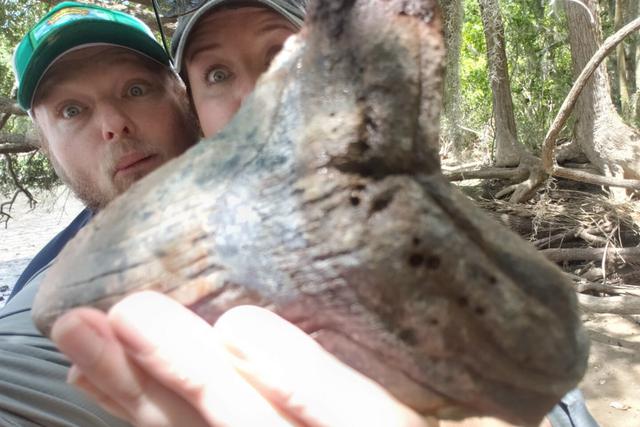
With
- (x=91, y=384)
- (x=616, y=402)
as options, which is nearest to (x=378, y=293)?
(x=91, y=384)

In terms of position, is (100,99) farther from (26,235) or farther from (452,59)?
A: (26,235)

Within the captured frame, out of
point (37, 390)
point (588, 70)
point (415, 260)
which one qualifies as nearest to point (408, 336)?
point (415, 260)

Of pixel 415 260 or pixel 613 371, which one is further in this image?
pixel 613 371

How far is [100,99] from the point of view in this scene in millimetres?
1756

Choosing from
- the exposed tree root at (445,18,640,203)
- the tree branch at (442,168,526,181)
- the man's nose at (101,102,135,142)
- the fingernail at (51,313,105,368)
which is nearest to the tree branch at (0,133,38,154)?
the exposed tree root at (445,18,640,203)

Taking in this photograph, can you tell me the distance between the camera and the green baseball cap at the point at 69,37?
1742 mm

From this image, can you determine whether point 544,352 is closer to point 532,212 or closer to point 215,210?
point 215,210

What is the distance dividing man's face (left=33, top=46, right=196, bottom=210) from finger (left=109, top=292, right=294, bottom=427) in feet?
3.50

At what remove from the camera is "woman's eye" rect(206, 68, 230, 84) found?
1634mm

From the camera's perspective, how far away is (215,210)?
30.0 inches

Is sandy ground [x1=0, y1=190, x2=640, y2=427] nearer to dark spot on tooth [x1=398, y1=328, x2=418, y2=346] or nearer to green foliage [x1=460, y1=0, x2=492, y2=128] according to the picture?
dark spot on tooth [x1=398, y1=328, x2=418, y2=346]

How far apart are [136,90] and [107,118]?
0.59 feet

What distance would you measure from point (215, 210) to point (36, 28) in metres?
1.51

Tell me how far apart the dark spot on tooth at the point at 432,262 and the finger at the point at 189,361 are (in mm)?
253
